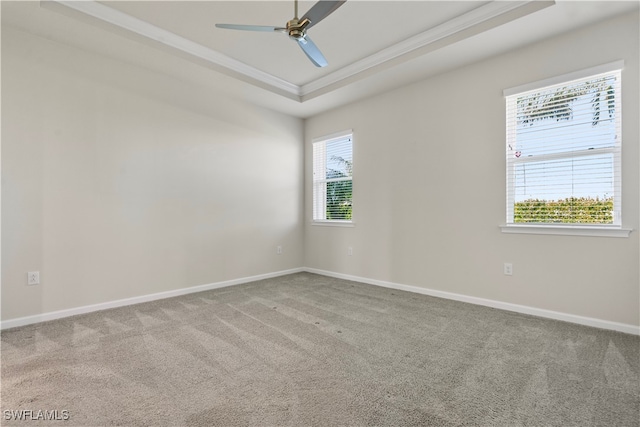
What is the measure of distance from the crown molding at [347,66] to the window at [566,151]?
2.44ft

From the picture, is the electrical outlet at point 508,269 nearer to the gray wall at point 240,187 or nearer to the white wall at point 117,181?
the gray wall at point 240,187

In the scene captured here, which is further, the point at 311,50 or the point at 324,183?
the point at 324,183

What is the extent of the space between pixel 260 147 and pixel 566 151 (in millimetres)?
3611

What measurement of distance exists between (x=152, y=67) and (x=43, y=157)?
1.41 meters

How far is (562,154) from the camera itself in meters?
2.73

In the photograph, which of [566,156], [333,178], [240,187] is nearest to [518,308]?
[566,156]

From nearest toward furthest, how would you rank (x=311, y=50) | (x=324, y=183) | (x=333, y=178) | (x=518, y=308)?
(x=311, y=50) < (x=518, y=308) < (x=333, y=178) < (x=324, y=183)

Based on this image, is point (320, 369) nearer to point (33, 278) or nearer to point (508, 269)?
point (508, 269)

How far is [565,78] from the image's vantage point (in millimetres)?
2697

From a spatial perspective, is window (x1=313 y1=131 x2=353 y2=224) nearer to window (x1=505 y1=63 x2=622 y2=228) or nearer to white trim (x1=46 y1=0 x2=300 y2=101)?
white trim (x1=46 y1=0 x2=300 y2=101)

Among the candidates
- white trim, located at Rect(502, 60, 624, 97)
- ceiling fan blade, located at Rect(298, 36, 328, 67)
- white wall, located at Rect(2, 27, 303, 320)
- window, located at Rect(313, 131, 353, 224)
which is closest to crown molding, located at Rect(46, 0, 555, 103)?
white wall, located at Rect(2, 27, 303, 320)

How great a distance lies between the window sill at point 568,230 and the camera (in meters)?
2.46

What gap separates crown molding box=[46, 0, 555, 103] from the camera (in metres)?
2.49

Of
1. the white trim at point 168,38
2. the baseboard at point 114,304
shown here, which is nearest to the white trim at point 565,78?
the white trim at point 168,38
